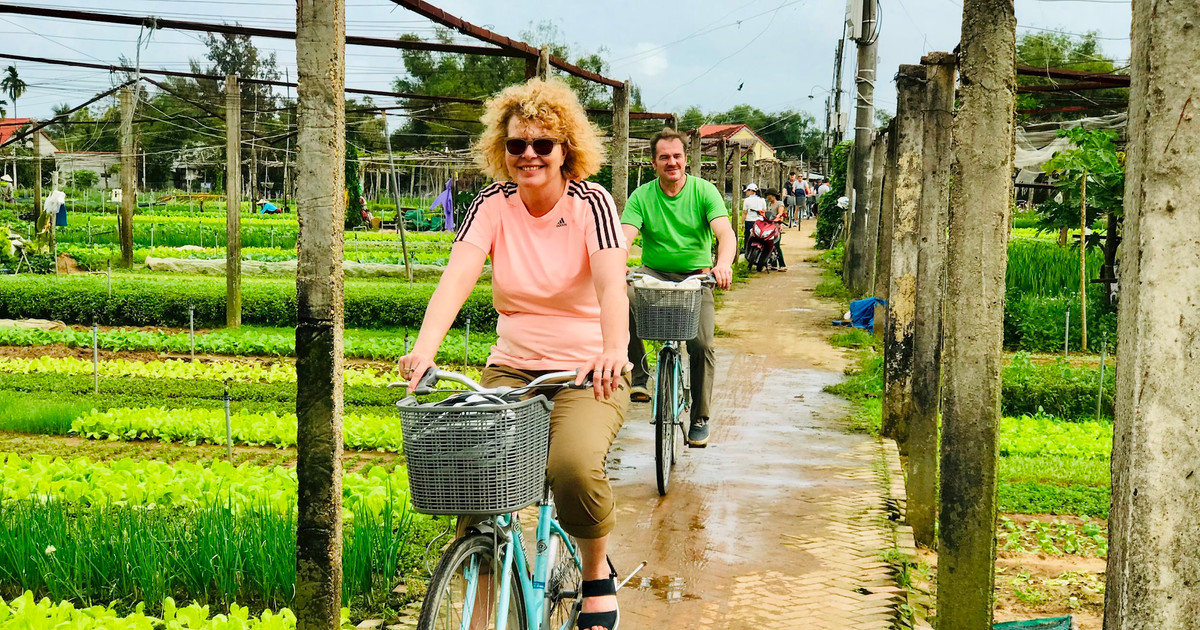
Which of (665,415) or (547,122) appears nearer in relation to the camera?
(547,122)

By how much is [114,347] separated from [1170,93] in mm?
13325

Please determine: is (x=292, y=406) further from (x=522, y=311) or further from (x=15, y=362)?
(x=522, y=311)

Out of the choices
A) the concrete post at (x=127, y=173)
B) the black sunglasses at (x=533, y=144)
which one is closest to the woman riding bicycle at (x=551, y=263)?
the black sunglasses at (x=533, y=144)

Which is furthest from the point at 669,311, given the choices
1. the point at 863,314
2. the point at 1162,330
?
the point at 863,314

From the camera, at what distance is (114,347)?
13664 mm

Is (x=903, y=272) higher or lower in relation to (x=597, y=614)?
higher

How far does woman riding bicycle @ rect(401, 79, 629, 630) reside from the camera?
3.53m

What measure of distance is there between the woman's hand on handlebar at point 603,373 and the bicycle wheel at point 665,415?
319 centimetres

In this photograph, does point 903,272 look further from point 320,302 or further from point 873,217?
point 873,217

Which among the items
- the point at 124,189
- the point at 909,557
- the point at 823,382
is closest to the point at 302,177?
the point at 909,557

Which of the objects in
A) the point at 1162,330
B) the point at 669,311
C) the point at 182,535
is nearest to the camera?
the point at 1162,330

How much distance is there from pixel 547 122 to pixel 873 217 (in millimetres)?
12843

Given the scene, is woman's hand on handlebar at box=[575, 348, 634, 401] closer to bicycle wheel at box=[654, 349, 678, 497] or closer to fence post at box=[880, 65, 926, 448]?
bicycle wheel at box=[654, 349, 678, 497]

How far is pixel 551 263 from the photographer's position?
364 cm
